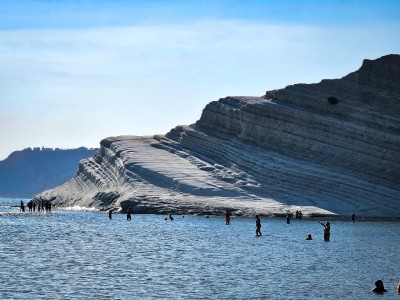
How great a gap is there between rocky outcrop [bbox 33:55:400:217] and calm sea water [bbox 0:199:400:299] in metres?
28.8

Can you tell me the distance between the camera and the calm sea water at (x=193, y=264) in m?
34.2

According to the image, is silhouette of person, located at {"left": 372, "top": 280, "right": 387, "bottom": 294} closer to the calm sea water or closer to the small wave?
the calm sea water

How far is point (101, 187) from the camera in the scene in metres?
122

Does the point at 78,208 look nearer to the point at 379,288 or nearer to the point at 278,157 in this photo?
the point at 278,157

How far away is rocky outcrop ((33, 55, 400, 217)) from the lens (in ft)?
337

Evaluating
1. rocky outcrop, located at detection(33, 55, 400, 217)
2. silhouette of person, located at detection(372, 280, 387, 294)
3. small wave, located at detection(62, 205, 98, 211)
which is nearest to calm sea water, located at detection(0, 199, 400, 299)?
silhouette of person, located at detection(372, 280, 387, 294)

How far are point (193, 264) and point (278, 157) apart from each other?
68564 mm

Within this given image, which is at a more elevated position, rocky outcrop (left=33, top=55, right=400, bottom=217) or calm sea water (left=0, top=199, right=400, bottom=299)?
A: rocky outcrop (left=33, top=55, right=400, bottom=217)

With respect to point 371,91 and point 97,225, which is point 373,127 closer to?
point 371,91

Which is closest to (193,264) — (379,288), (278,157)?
(379,288)

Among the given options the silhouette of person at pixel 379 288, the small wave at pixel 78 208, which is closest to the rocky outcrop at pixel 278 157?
the small wave at pixel 78 208

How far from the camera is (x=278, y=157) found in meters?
112

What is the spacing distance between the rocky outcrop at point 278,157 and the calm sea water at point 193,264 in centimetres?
2881

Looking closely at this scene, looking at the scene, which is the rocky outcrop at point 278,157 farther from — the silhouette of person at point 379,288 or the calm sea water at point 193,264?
the silhouette of person at point 379,288
